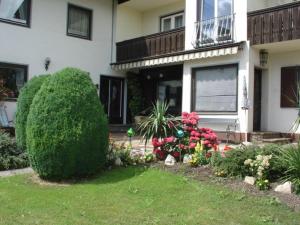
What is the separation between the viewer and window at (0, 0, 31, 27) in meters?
17.8

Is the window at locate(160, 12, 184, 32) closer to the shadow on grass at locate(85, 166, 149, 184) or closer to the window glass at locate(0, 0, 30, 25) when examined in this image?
the window glass at locate(0, 0, 30, 25)

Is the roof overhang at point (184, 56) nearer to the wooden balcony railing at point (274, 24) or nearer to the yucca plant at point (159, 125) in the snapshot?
the wooden balcony railing at point (274, 24)

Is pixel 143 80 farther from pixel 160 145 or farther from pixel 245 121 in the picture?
pixel 160 145

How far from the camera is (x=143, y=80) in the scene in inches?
895

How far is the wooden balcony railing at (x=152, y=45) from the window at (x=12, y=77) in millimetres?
5527

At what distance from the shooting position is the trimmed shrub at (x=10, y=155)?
10.9 metres

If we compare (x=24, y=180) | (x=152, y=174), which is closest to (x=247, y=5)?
(x=152, y=174)

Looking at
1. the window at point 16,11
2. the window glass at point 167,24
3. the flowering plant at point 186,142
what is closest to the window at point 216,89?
the window glass at point 167,24

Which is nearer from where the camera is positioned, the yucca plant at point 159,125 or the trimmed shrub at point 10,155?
the yucca plant at point 159,125

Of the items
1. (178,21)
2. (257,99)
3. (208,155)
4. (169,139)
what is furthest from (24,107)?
(178,21)

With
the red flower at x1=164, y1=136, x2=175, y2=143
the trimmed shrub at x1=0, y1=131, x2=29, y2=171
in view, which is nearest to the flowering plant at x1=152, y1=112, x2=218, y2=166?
the red flower at x1=164, y1=136, x2=175, y2=143

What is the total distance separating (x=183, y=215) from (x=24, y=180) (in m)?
4.32

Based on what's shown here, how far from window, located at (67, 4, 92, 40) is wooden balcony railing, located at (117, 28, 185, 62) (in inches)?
76.6

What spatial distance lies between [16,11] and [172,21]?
8.27 metres
